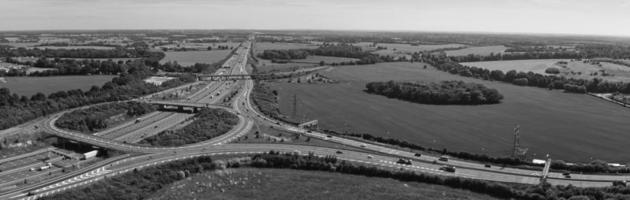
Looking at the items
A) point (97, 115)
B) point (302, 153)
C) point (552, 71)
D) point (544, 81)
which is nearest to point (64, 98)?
point (97, 115)

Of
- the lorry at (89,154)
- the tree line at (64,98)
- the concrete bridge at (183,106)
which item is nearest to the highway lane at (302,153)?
the lorry at (89,154)

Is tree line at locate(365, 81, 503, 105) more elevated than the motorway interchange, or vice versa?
tree line at locate(365, 81, 503, 105)

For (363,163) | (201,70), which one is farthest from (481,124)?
(201,70)

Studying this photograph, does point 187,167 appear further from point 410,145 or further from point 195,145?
point 410,145

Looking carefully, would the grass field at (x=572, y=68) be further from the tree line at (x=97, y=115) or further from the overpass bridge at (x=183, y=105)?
the tree line at (x=97, y=115)

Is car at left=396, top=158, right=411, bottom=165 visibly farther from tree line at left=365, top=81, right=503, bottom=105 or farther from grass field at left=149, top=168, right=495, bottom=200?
tree line at left=365, top=81, right=503, bottom=105

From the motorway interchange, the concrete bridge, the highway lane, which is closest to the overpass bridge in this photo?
the concrete bridge

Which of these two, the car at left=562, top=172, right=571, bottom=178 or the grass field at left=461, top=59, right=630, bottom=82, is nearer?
the car at left=562, top=172, right=571, bottom=178

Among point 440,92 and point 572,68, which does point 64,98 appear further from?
point 572,68
